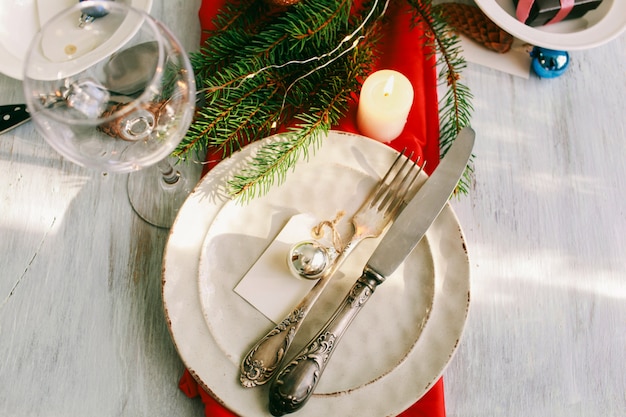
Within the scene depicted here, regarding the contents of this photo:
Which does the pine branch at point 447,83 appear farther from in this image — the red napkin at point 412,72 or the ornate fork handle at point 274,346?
the ornate fork handle at point 274,346

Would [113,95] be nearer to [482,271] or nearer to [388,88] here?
[388,88]

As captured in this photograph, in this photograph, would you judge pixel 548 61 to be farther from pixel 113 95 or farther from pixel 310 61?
pixel 113 95

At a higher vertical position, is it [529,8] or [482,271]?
[529,8]

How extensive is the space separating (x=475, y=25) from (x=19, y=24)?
484 millimetres

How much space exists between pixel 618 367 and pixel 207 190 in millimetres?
443

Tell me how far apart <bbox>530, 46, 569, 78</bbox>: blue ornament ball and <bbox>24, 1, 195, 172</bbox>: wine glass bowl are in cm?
40

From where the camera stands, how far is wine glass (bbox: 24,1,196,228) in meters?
0.37

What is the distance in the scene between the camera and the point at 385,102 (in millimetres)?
487

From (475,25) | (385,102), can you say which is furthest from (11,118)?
(475,25)

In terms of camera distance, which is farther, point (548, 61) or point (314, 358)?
point (548, 61)

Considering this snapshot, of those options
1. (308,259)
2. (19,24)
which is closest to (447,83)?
(308,259)

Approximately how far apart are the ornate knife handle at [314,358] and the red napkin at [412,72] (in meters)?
0.16

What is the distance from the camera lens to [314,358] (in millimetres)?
423

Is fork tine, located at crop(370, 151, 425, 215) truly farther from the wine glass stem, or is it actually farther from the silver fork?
the wine glass stem
